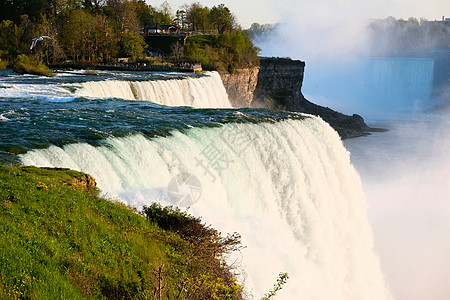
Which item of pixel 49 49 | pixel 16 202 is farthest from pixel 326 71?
pixel 16 202

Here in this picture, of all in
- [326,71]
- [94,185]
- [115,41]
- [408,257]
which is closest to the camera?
[94,185]

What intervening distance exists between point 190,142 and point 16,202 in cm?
910

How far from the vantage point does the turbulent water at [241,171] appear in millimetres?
14430

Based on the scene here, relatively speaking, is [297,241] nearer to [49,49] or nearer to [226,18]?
[49,49]

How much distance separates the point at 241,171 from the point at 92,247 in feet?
30.9

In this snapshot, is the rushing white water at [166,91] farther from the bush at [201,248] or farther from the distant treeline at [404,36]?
the distant treeline at [404,36]

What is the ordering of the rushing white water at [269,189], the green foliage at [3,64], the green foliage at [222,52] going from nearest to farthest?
the rushing white water at [269,189] → the green foliage at [3,64] → the green foliage at [222,52]

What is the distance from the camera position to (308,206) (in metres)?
18.8

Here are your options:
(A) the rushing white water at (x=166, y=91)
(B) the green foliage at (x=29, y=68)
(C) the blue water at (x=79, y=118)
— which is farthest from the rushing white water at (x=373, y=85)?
(C) the blue water at (x=79, y=118)

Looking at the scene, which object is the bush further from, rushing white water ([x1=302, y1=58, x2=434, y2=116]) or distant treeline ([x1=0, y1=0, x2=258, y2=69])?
rushing white water ([x1=302, y1=58, x2=434, y2=116])

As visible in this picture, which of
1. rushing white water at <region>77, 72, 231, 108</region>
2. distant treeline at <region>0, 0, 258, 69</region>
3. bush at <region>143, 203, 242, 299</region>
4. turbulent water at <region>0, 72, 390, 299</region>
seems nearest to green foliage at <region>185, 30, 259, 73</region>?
distant treeline at <region>0, 0, 258, 69</region>

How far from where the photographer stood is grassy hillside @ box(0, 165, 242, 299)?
7254 millimetres

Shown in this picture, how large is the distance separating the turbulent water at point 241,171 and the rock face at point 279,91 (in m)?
32.1

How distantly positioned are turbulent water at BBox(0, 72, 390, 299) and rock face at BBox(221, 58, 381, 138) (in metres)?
32.1
